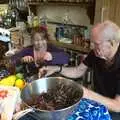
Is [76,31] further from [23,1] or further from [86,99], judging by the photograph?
[86,99]

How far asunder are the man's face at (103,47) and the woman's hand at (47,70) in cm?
41

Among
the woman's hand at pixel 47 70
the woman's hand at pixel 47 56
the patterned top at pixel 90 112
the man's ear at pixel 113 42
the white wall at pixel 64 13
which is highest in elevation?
the white wall at pixel 64 13

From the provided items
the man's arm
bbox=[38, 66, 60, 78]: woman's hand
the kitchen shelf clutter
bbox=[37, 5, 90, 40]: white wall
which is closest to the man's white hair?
the man's arm

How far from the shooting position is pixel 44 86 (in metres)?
1.16

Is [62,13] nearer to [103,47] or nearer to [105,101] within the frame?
[103,47]

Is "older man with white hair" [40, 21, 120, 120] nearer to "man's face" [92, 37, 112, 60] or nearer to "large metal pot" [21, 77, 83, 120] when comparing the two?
"man's face" [92, 37, 112, 60]

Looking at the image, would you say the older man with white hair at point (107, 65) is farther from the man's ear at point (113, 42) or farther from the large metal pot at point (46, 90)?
the large metal pot at point (46, 90)

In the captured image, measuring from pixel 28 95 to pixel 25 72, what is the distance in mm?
593

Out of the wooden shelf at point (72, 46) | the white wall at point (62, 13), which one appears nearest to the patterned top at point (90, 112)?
the wooden shelf at point (72, 46)

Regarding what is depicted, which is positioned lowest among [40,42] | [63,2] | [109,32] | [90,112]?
[90,112]

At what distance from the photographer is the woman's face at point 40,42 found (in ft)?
6.61

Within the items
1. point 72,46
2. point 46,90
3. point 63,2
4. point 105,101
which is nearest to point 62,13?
point 63,2

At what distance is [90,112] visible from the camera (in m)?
1.20

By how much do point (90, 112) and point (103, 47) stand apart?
441mm
